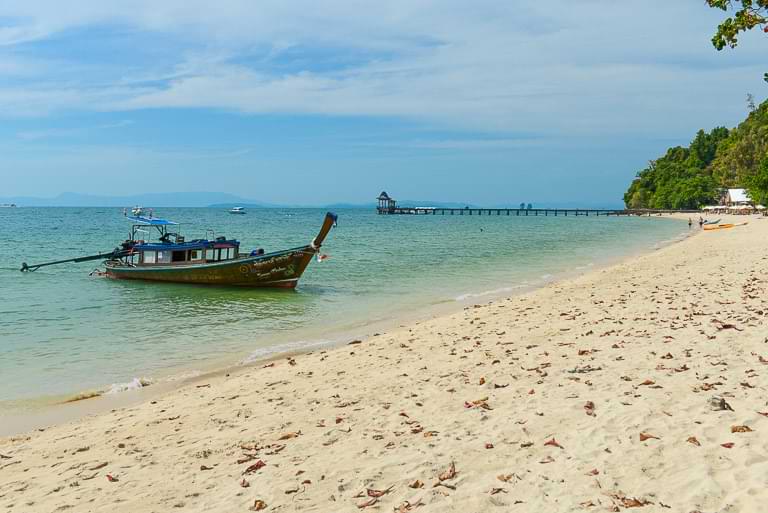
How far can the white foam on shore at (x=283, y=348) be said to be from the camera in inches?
545

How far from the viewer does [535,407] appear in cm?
752

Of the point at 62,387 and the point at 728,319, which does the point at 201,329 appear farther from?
the point at 728,319

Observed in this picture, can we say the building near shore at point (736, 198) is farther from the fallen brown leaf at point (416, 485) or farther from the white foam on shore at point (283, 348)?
the fallen brown leaf at point (416, 485)

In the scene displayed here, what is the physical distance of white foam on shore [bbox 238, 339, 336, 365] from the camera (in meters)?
13.8

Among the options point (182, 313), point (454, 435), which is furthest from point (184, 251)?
point (454, 435)

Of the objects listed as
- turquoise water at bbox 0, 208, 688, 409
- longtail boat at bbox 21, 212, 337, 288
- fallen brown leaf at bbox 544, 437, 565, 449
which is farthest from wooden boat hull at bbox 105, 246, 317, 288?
fallen brown leaf at bbox 544, 437, 565, 449

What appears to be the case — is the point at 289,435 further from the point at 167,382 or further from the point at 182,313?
the point at 182,313

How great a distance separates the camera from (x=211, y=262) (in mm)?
28062

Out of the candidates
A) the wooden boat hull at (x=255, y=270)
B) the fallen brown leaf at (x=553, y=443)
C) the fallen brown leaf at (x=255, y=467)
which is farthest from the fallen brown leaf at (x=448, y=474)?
the wooden boat hull at (x=255, y=270)

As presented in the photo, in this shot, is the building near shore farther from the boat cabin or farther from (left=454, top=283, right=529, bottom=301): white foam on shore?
the boat cabin

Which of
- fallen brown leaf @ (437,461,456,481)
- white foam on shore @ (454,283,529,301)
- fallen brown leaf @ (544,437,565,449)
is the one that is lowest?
white foam on shore @ (454,283,529,301)

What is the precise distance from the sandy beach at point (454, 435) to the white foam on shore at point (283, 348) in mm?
1497

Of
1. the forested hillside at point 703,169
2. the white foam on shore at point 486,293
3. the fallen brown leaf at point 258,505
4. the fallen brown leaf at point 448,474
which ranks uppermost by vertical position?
the forested hillside at point 703,169

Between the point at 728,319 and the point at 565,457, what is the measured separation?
295 inches
